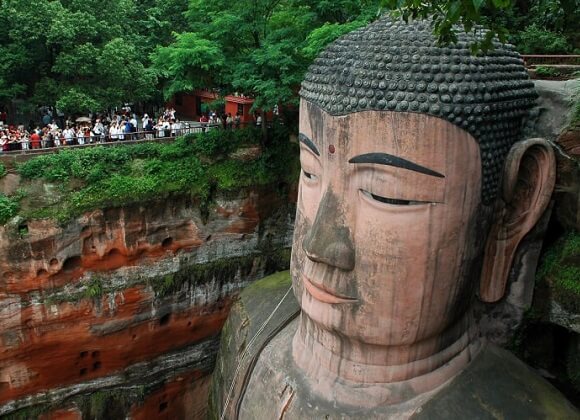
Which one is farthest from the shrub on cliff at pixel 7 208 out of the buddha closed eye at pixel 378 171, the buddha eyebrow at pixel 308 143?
the buddha closed eye at pixel 378 171

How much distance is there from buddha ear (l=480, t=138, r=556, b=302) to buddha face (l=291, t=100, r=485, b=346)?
0.27 meters

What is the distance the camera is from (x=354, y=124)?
175 inches

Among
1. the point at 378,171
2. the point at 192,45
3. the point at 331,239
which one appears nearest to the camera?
the point at 378,171

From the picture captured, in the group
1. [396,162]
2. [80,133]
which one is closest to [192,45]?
[80,133]

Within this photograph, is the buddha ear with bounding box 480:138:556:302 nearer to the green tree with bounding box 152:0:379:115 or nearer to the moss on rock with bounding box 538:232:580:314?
the moss on rock with bounding box 538:232:580:314

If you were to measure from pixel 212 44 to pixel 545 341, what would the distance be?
875 cm

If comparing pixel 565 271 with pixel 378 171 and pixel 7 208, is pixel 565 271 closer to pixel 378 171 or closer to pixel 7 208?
pixel 378 171

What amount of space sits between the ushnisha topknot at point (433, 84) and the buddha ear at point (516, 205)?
0.46ft

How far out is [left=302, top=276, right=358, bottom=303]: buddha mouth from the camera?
4.65m

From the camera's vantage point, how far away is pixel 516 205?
15.8 feet

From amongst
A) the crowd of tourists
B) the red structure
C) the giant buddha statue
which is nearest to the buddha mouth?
the giant buddha statue

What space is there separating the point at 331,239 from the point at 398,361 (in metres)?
1.26

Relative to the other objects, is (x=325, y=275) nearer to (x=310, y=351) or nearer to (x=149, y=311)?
(x=310, y=351)

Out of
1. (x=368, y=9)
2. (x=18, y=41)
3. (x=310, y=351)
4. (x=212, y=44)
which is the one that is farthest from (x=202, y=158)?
(x=310, y=351)
